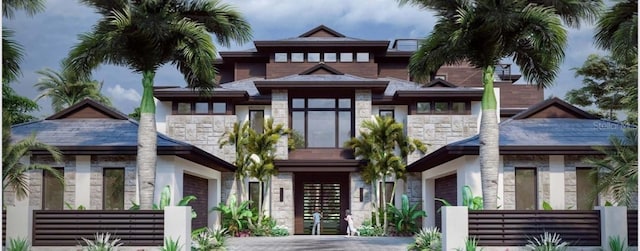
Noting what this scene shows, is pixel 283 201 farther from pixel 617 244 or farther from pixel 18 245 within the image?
pixel 617 244

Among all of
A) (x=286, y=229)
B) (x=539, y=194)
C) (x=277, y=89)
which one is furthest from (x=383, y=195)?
(x=539, y=194)

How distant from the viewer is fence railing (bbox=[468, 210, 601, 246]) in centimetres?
1625

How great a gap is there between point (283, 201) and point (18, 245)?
1561 cm

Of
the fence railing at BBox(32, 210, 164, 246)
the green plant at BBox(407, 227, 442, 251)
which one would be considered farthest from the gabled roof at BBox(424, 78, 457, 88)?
the fence railing at BBox(32, 210, 164, 246)

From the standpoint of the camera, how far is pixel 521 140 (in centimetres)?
2177

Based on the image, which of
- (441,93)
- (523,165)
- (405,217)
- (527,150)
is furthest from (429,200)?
(527,150)

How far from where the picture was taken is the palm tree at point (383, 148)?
2858cm

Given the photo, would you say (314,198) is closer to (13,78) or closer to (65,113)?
(65,113)

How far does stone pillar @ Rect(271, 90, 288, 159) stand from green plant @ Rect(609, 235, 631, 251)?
52.7 feet

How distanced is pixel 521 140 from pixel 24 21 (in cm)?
1339

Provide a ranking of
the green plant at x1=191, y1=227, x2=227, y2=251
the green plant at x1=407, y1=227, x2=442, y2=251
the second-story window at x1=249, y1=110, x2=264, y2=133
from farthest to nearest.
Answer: the second-story window at x1=249, y1=110, x2=264, y2=133, the green plant at x1=407, y1=227, x2=442, y2=251, the green plant at x1=191, y1=227, x2=227, y2=251

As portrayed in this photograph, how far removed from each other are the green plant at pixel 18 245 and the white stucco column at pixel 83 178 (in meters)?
6.93

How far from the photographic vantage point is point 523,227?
16.3 m

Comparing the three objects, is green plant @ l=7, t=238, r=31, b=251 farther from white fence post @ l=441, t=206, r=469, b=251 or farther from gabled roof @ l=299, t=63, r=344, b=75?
gabled roof @ l=299, t=63, r=344, b=75
